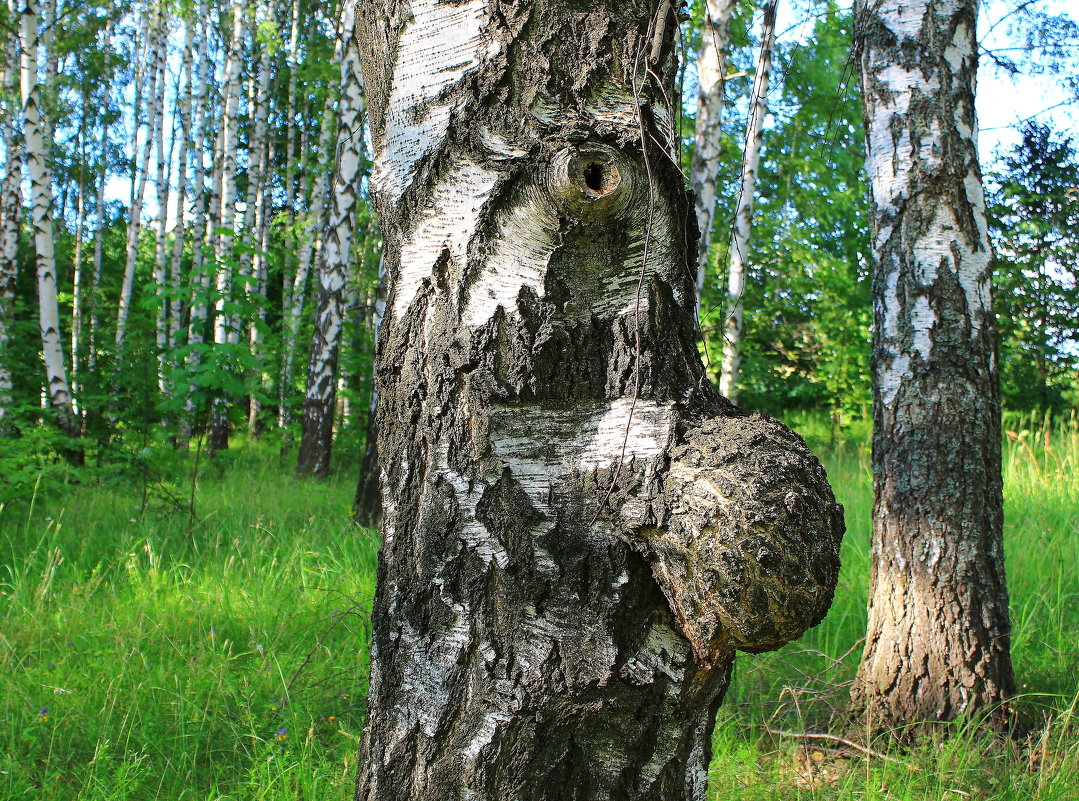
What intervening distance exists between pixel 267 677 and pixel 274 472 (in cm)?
626

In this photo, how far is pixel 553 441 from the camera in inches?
44.5

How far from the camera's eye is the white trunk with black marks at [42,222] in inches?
296

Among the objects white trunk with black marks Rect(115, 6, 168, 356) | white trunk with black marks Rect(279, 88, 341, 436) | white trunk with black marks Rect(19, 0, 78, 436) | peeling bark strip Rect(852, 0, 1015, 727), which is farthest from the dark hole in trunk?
white trunk with black marks Rect(115, 6, 168, 356)

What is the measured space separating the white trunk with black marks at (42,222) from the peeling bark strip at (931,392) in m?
7.62

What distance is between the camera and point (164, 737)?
2.32 m

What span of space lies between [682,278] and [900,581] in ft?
6.75

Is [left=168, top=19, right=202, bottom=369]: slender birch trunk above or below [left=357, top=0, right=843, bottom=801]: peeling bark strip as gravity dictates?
above

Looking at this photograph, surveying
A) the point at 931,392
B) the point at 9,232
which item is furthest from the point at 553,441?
the point at 9,232

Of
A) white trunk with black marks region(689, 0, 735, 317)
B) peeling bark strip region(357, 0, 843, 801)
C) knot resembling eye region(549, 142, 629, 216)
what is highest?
white trunk with black marks region(689, 0, 735, 317)

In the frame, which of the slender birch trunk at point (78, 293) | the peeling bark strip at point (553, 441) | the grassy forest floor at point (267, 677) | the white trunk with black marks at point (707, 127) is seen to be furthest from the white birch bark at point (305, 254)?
the peeling bark strip at point (553, 441)

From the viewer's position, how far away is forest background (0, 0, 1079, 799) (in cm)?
236

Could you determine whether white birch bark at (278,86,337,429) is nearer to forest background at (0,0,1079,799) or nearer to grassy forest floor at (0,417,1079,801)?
forest background at (0,0,1079,799)

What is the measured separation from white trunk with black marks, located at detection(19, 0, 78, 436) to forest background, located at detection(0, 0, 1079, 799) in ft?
0.17

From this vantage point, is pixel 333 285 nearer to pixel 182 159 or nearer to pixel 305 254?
pixel 305 254
